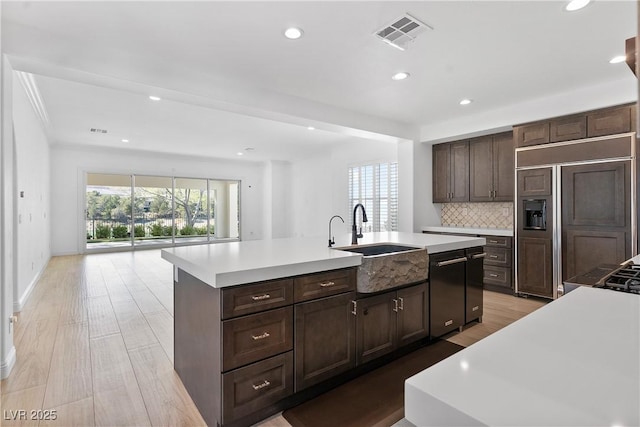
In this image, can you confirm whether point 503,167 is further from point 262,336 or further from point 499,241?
point 262,336

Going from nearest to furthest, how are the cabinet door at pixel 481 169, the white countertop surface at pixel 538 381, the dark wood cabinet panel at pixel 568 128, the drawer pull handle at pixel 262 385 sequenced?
the white countertop surface at pixel 538 381
the drawer pull handle at pixel 262 385
the dark wood cabinet panel at pixel 568 128
the cabinet door at pixel 481 169

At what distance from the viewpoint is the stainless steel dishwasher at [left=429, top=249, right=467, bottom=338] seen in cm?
285

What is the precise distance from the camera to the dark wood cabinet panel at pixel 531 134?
4145 mm

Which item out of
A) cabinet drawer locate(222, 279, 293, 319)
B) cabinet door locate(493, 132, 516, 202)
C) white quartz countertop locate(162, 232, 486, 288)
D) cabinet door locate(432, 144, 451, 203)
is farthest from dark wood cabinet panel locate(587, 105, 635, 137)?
cabinet drawer locate(222, 279, 293, 319)

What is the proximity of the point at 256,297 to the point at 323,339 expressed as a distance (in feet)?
1.96

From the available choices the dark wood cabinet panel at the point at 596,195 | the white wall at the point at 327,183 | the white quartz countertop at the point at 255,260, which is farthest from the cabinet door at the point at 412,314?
the white wall at the point at 327,183

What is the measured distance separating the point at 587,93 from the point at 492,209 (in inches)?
79.5

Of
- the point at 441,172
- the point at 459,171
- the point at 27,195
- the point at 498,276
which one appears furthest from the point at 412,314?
the point at 27,195

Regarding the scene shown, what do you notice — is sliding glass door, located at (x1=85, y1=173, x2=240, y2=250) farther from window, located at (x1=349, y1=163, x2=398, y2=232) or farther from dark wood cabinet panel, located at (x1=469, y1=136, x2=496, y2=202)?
dark wood cabinet panel, located at (x1=469, y1=136, x2=496, y2=202)

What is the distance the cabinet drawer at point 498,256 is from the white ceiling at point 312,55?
2.05 meters

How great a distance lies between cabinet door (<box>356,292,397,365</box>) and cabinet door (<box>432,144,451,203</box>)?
3617mm

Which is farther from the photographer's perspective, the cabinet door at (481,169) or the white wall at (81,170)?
the white wall at (81,170)

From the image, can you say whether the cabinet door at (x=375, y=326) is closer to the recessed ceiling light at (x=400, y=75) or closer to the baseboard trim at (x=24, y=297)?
the recessed ceiling light at (x=400, y=75)

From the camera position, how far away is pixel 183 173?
9.41 metres
